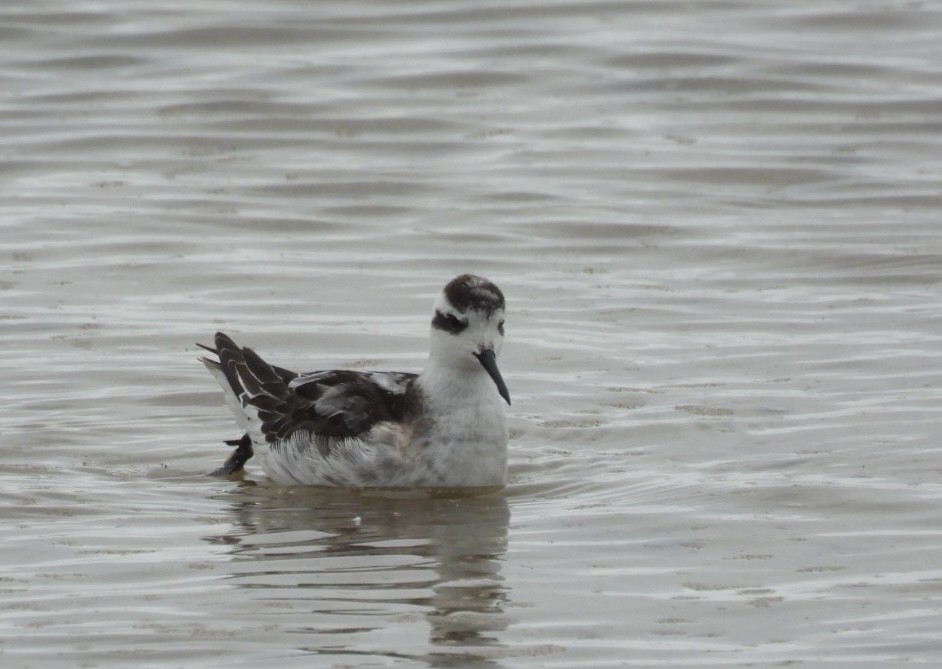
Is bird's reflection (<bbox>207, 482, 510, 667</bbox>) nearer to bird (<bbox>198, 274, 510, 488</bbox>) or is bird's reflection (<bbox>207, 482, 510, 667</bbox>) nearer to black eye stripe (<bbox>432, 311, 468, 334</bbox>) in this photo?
bird (<bbox>198, 274, 510, 488</bbox>)

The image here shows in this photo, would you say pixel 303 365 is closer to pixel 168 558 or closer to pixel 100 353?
pixel 100 353

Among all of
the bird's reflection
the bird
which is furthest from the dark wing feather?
the bird's reflection

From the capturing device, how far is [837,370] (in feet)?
38.9

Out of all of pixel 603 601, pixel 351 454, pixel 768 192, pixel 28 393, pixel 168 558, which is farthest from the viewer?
pixel 768 192

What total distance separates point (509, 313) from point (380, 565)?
16.8 feet

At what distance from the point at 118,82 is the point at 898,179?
29.3ft

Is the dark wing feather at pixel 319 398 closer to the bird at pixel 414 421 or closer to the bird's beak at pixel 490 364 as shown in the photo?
the bird at pixel 414 421

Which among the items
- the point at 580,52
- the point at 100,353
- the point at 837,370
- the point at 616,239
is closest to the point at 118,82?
the point at 580,52

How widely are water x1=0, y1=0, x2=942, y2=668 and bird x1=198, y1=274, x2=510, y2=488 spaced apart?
6.2 inches

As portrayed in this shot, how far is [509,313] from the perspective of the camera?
43.8ft

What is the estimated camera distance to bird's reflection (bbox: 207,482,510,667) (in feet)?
23.8

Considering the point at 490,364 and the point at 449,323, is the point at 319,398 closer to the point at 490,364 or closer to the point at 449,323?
the point at 449,323

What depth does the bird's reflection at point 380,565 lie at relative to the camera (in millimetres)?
7266

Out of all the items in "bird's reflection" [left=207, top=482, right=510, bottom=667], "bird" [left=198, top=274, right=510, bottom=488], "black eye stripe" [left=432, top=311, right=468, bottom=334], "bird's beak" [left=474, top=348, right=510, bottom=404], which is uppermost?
"black eye stripe" [left=432, top=311, right=468, bottom=334]
